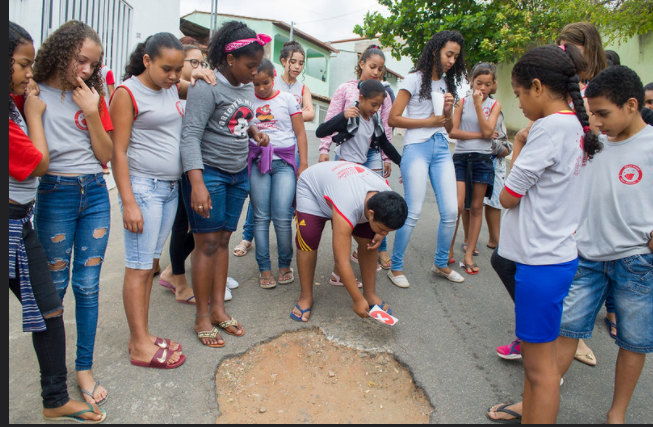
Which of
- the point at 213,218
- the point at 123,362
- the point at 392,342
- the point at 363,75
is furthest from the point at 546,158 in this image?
the point at 363,75

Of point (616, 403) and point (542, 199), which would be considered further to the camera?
point (616, 403)

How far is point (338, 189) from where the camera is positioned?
123 inches

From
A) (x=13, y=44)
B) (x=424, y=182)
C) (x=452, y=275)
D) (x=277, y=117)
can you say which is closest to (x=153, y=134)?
(x=13, y=44)

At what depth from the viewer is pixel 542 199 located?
2.04 m

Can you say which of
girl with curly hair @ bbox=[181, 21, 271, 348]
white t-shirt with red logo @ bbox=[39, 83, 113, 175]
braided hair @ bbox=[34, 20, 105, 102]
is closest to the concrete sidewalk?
girl with curly hair @ bbox=[181, 21, 271, 348]

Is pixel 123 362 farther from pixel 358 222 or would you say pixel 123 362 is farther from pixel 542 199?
pixel 542 199

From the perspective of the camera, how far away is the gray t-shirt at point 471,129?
14.7ft

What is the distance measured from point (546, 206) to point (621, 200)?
1.90ft

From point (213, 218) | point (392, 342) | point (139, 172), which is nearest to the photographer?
point (139, 172)

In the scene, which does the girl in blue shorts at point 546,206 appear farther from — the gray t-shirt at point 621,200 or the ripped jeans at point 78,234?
the ripped jeans at point 78,234

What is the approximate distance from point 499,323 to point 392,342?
92cm

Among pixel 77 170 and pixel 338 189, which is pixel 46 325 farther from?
pixel 338 189

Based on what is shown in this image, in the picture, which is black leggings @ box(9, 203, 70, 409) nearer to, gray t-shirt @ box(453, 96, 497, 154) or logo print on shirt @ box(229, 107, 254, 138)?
logo print on shirt @ box(229, 107, 254, 138)

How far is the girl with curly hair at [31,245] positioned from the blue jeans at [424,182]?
8.66 ft
